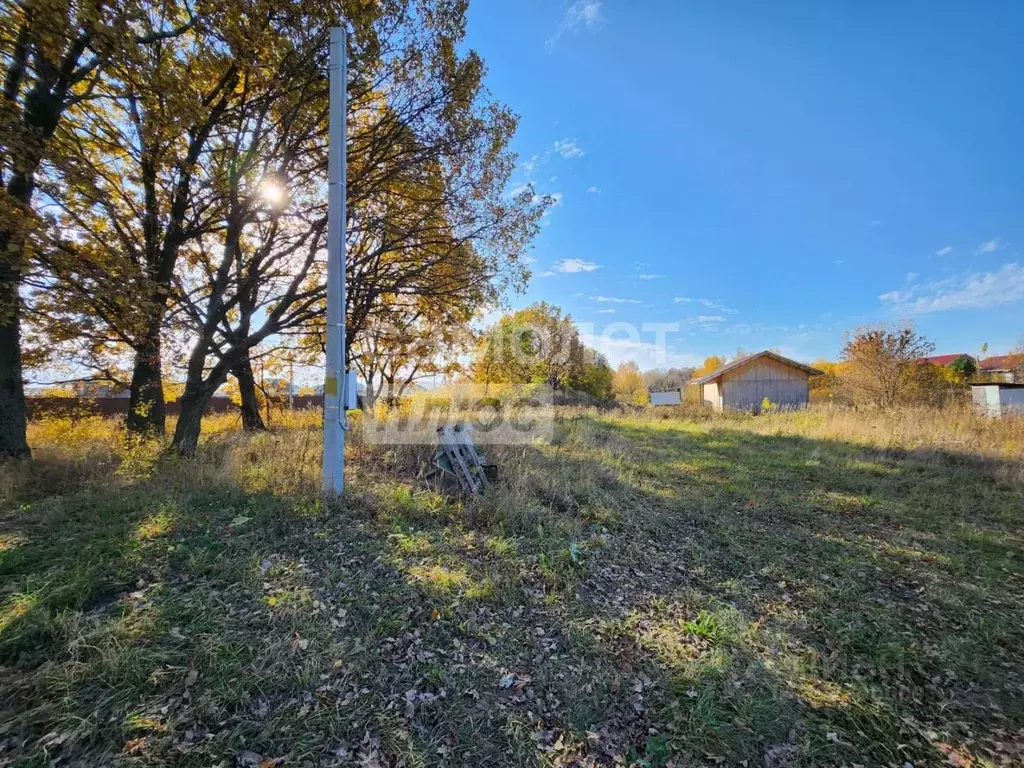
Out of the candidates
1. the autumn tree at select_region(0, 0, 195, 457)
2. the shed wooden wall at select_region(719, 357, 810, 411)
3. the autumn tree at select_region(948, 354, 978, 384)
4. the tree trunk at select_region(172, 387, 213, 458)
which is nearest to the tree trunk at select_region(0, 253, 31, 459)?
the autumn tree at select_region(0, 0, 195, 457)

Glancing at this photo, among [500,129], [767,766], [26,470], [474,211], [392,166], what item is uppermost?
[500,129]

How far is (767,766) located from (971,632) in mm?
2471

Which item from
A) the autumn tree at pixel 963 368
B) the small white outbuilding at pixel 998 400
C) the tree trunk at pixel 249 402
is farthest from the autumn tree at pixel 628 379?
the tree trunk at pixel 249 402

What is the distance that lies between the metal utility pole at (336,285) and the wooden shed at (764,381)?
26385 millimetres

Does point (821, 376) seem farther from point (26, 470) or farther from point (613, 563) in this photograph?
point (26, 470)

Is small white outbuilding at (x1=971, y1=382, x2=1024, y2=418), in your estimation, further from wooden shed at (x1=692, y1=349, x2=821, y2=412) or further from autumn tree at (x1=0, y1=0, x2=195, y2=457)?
autumn tree at (x1=0, y1=0, x2=195, y2=457)

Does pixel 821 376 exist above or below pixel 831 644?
above

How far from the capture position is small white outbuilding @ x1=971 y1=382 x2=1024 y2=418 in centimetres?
1107

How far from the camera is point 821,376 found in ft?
87.4

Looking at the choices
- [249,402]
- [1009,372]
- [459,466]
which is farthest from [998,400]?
[249,402]

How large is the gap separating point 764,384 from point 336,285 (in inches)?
1132

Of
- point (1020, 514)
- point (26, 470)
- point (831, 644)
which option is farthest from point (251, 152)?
point (1020, 514)

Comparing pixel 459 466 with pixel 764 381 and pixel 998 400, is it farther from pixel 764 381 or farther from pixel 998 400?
pixel 764 381

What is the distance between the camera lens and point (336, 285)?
4559 mm
